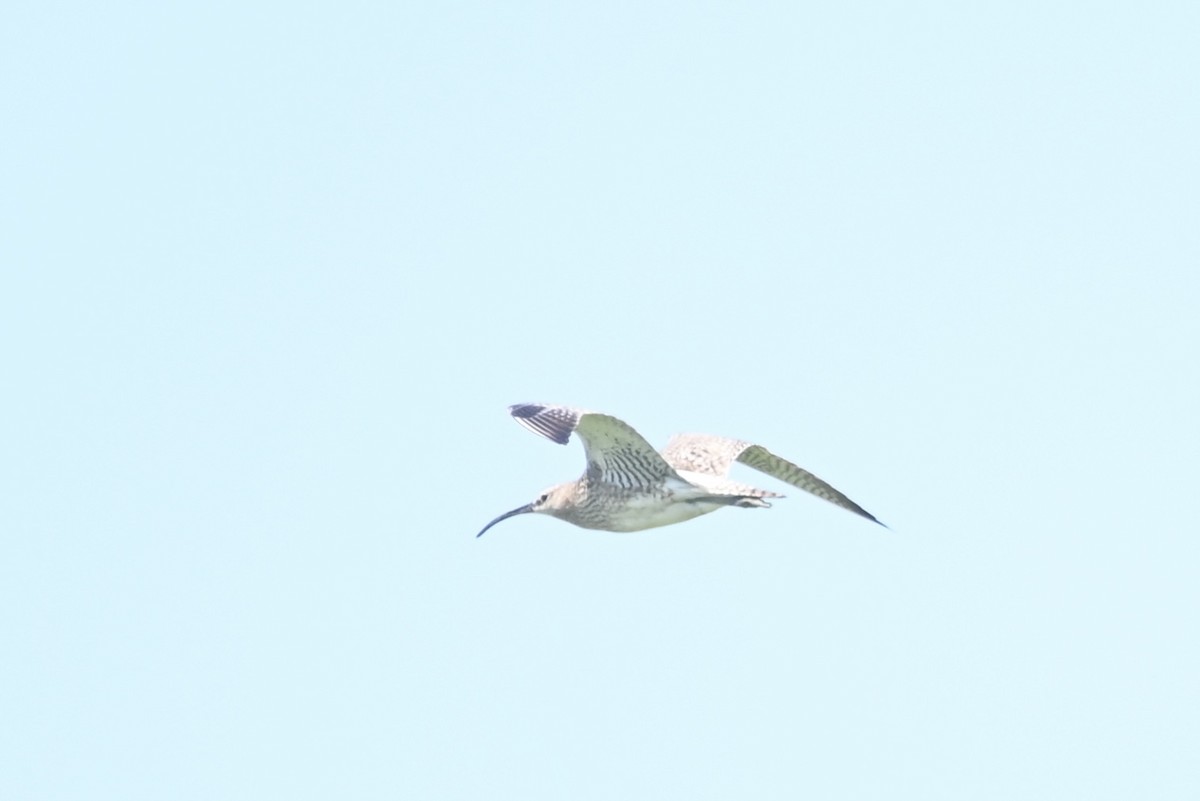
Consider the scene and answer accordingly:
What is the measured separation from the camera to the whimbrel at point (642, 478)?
20.7 metres

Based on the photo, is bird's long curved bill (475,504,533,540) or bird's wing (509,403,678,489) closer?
bird's wing (509,403,678,489)

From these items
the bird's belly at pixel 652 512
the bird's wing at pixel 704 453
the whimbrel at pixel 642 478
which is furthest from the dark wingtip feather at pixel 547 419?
the bird's wing at pixel 704 453

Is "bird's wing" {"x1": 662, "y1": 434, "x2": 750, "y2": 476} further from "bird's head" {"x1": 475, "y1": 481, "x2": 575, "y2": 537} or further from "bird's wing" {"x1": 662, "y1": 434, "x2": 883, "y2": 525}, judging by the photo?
"bird's head" {"x1": 475, "y1": 481, "x2": 575, "y2": 537}

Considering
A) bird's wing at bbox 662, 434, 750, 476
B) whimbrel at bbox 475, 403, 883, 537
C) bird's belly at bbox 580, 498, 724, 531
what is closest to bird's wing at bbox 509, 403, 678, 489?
whimbrel at bbox 475, 403, 883, 537

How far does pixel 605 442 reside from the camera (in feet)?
68.5

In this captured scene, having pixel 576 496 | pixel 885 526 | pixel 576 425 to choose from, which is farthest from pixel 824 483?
pixel 576 425

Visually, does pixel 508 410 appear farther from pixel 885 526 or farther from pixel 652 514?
pixel 885 526

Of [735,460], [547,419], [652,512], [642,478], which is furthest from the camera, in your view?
[735,460]

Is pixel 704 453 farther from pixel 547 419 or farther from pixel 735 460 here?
pixel 547 419

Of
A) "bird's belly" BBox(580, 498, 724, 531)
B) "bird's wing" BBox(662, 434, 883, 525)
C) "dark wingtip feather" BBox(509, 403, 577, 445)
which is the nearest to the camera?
"dark wingtip feather" BBox(509, 403, 577, 445)

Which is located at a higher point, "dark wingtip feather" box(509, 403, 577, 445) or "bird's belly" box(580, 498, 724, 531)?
"dark wingtip feather" box(509, 403, 577, 445)

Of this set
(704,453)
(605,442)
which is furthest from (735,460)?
(605,442)

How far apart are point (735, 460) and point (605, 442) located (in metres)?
2.58

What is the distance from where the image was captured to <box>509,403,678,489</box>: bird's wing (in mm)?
20344
